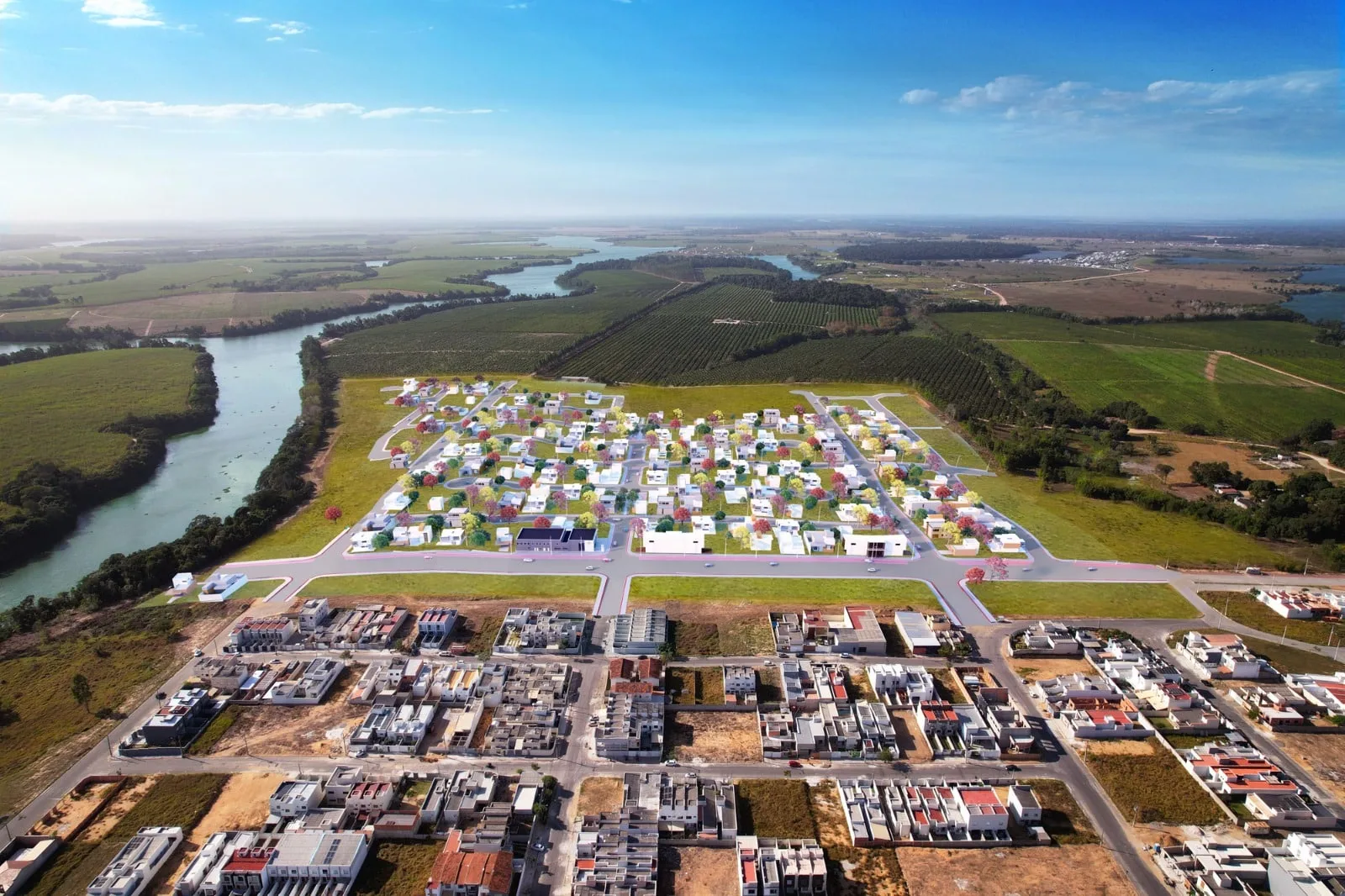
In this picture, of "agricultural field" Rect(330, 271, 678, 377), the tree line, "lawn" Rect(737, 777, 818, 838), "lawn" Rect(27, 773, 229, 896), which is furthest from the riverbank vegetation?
"lawn" Rect(737, 777, 818, 838)

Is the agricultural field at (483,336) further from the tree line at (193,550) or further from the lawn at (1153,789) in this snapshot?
the lawn at (1153,789)

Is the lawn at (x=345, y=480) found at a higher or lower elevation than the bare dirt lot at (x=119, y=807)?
higher

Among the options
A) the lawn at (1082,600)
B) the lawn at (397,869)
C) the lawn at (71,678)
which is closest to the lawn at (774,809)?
the lawn at (397,869)

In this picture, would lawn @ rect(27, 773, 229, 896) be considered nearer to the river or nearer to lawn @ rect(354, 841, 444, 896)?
lawn @ rect(354, 841, 444, 896)

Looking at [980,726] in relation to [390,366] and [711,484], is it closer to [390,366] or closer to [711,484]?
[711,484]

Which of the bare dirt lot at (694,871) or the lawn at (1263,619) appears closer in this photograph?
the bare dirt lot at (694,871)

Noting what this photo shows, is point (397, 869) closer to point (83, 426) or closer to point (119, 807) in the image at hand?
point (119, 807)

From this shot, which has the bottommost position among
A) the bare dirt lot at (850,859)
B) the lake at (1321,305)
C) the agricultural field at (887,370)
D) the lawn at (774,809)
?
the bare dirt lot at (850,859)
